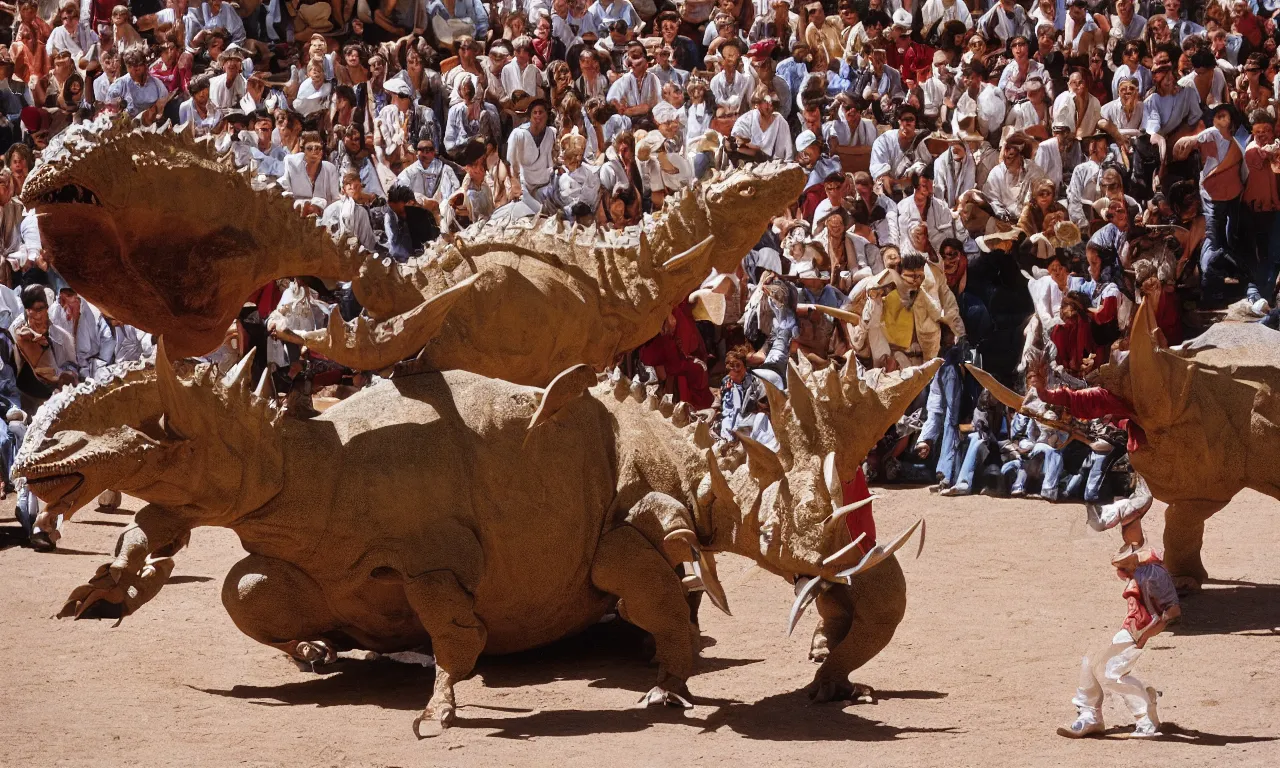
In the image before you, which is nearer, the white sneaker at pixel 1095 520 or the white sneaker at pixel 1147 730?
the white sneaker at pixel 1147 730

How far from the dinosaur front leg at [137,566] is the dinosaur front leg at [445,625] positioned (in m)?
1.18

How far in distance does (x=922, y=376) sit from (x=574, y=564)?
2.18 m

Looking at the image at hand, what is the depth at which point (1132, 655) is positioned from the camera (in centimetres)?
912

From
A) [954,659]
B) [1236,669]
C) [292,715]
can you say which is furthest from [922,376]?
[292,715]

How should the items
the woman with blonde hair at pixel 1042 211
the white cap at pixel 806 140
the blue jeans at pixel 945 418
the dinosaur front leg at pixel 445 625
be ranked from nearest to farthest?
the dinosaur front leg at pixel 445 625
the blue jeans at pixel 945 418
the woman with blonde hair at pixel 1042 211
the white cap at pixel 806 140

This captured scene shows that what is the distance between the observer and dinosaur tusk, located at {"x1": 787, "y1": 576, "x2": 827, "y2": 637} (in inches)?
368

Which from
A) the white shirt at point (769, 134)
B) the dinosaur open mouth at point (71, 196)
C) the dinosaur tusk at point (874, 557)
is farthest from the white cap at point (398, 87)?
the dinosaur tusk at point (874, 557)

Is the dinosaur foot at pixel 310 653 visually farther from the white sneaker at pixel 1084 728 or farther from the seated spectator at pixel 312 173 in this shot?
the seated spectator at pixel 312 173

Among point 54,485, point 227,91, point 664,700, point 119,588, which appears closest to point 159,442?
point 54,485

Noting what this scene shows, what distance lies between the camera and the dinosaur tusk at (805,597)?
934cm

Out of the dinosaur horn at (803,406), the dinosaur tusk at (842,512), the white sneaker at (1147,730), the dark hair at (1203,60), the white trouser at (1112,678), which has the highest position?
the dark hair at (1203,60)

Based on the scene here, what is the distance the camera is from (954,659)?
1083 cm

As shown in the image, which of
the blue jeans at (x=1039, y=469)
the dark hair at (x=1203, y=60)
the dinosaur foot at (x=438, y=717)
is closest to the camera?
the dinosaur foot at (x=438, y=717)

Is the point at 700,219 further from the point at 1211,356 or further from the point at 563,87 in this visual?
the point at 563,87
